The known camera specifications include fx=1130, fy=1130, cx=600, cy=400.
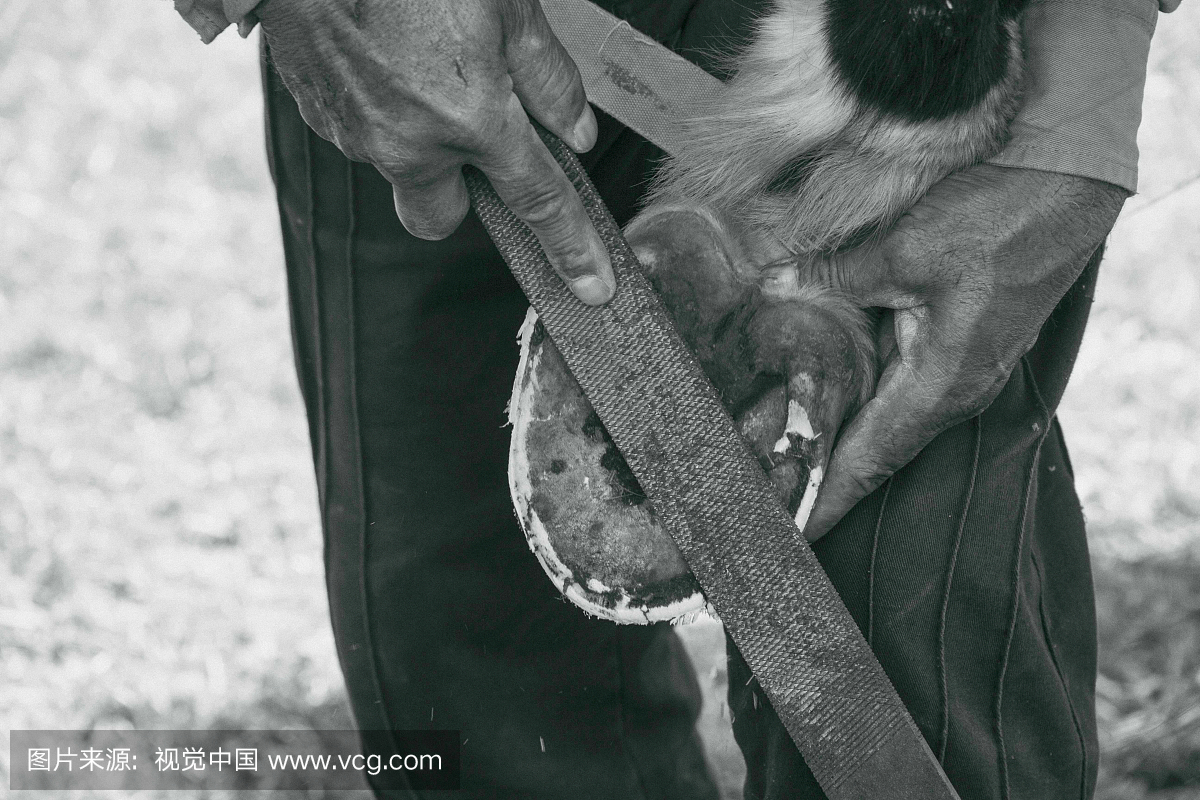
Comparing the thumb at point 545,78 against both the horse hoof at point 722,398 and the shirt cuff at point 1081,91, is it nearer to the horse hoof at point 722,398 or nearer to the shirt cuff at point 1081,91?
the horse hoof at point 722,398

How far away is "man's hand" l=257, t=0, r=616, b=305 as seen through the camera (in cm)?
74

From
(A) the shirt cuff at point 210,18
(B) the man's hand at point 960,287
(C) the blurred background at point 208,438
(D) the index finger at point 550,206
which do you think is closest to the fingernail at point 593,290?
(D) the index finger at point 550,206

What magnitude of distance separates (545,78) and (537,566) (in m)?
0.59

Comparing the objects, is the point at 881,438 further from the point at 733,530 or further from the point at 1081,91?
the point at 1081,91

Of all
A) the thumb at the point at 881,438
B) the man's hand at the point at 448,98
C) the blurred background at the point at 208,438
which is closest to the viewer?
the man's hand at the point at 448,98

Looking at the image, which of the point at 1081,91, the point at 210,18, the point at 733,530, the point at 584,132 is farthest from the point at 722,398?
the point at 210,18

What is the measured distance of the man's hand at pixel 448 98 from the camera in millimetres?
743

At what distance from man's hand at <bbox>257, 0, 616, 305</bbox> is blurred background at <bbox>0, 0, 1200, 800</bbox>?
3.26ft

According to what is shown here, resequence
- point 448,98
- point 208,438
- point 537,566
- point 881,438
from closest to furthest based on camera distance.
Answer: point 448,98 < point 881,438 < point 537,566 < point 208,438

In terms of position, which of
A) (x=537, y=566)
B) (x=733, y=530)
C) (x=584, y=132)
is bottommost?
(x=537, y=566)

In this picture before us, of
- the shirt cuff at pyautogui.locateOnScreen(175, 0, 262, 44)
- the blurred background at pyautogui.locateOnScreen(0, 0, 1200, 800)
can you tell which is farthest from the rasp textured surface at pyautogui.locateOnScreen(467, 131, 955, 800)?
the blurred background at pyautogui.locateOnScreen(0, 0, 1200, 800)

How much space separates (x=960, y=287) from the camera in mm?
823

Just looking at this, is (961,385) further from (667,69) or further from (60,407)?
Answer: (60,407)

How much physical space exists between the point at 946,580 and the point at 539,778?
0.59 metres
